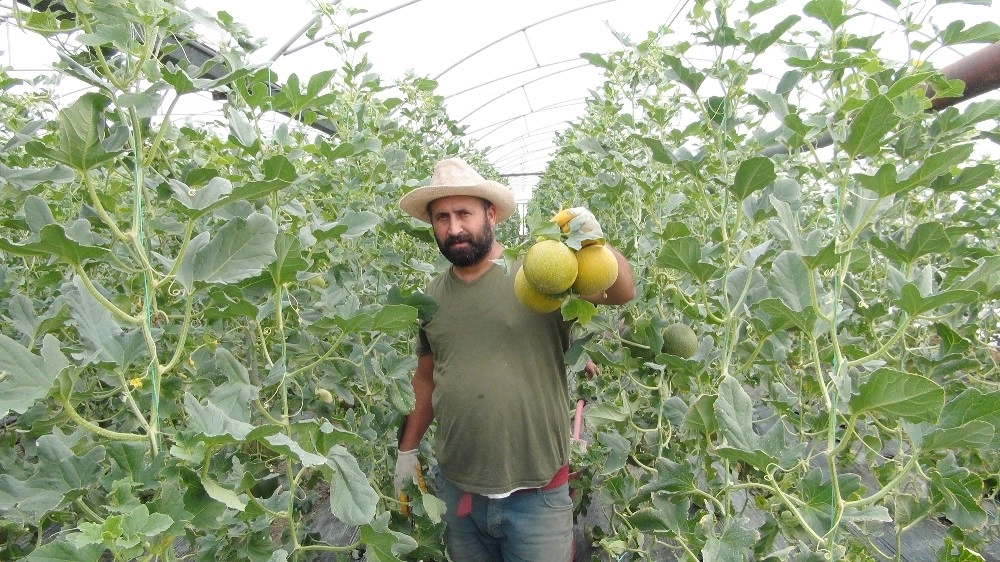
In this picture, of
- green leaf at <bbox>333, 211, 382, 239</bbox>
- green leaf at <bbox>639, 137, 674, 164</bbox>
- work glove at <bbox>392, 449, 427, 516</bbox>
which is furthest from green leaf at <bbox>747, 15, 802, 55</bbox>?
work glove at <bbox>392, 449, 427, 516</bbox>

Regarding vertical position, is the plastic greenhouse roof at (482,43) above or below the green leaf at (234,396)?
above

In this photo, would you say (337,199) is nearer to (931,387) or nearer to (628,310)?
(628,310)

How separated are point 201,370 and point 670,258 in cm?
104

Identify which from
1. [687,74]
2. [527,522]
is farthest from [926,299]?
[527,522]

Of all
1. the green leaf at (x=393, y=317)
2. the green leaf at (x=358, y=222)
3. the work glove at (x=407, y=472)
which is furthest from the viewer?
the work glove at (x=407, y=472)

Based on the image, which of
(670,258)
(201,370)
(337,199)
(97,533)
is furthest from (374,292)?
(97,533)

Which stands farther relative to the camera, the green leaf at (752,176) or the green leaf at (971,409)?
the green leaf at (752,176)

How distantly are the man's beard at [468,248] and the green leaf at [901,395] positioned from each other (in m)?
1.21

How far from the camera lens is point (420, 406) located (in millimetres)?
2102

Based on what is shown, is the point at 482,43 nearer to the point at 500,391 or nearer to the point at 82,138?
the point at 500,391

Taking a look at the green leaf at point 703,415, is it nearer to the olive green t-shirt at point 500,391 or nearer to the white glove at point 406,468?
the olive green t-shirt at point 500,391

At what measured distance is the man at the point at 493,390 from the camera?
1827 millimetres

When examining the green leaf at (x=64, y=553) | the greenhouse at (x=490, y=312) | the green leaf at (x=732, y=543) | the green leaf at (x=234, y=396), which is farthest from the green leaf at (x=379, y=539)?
the green leaf at (x=732, y=543)

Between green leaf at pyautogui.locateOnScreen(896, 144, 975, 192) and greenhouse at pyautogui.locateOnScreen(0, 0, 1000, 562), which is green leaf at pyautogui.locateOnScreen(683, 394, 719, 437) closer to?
greenhouse at pyautogui.locateOnScreen(0, 0, 1000, 562)
